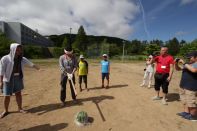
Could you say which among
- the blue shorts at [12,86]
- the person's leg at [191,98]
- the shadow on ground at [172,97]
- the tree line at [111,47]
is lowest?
the shadow on ground at [172,97]

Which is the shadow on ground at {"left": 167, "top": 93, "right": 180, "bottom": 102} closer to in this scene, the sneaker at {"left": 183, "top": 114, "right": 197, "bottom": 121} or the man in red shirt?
the man in red shirt

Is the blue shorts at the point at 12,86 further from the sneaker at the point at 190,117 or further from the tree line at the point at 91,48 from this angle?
the tree line at the point at 91,48

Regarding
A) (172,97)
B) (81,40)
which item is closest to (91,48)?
(81,40)

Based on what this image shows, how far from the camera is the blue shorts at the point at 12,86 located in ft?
16.9

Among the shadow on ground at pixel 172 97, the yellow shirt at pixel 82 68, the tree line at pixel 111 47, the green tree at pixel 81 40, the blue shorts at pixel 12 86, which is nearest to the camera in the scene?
the blue shorts at pixel 12 86

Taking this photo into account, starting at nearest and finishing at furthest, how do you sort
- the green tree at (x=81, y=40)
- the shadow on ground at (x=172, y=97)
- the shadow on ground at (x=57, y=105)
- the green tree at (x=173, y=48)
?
the shadow on ground at (x=57, y=105) < the shadow on ground at (x=172, y=97) < the green tree at (x=81, y=40) < the green tree at (x=173, y=48)

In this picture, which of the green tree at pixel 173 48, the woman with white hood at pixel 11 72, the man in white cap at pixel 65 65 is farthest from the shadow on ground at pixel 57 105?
the green tree at pixel 173 48

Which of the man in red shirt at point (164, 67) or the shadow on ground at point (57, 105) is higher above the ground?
the man in red shirt at point (164, 67)

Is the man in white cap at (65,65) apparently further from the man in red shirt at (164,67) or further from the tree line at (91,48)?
the tree line at (91,48)

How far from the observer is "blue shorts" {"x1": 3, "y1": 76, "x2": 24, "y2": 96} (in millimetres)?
5156

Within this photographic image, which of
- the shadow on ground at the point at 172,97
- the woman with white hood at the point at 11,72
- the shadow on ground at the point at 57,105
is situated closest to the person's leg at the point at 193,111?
the shadow on ground at the point at 172,97

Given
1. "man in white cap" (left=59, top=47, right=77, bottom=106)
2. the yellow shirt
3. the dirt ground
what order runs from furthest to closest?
the yellow shirt < "man in white cap" (left=59, top=47, right=77, bottom=106) < the dirt ground

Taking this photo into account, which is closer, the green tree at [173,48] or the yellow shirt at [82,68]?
the yellow shirt at [82,68]

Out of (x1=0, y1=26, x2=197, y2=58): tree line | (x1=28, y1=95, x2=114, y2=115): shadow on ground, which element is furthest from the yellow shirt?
(x1=0, y1=26, x2=197, y2=58): tree line
